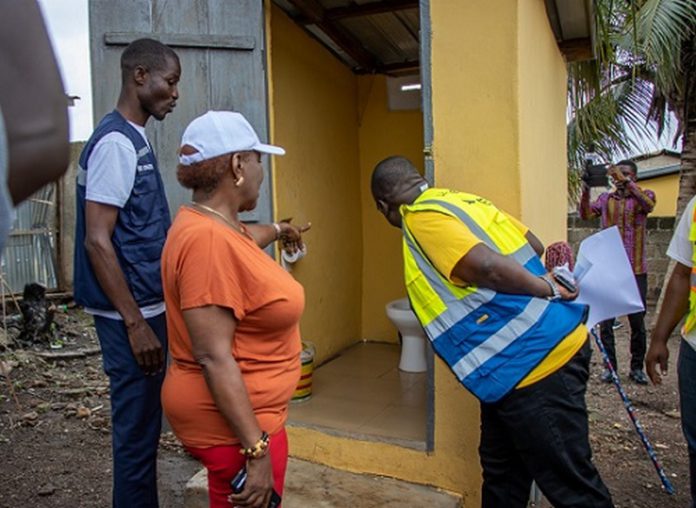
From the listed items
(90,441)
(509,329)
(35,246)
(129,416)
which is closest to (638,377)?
(509,329)

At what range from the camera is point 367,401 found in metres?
4.01

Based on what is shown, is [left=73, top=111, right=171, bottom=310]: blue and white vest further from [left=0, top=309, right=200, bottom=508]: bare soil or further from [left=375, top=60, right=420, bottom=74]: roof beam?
[left=375, top=60, right=420, bottom=74]: roof beam

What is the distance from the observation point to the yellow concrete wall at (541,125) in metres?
2.86

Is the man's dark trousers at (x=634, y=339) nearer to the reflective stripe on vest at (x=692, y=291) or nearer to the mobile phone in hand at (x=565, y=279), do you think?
the reflective stripe on vest at (x=692, y=291)

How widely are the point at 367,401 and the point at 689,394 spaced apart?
199cm

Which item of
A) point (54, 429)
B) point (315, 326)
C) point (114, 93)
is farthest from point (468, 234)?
point (54, 429)

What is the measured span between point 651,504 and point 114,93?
3.60 meters

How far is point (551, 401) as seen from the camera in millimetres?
2221

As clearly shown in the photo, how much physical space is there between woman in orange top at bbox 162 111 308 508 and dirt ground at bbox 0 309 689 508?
181cm

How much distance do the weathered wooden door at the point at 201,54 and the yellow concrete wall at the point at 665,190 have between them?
12.2 m

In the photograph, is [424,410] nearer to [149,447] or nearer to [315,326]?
[315,326]

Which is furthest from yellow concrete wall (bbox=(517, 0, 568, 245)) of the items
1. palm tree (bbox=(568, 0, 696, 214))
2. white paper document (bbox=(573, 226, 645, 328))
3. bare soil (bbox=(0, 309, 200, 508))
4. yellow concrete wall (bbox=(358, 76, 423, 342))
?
bare soil (bbox=(0, 309, 200, 508))

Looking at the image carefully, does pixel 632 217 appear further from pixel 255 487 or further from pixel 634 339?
pixel 255 487

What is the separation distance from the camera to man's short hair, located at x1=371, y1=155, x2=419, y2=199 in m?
2.43
